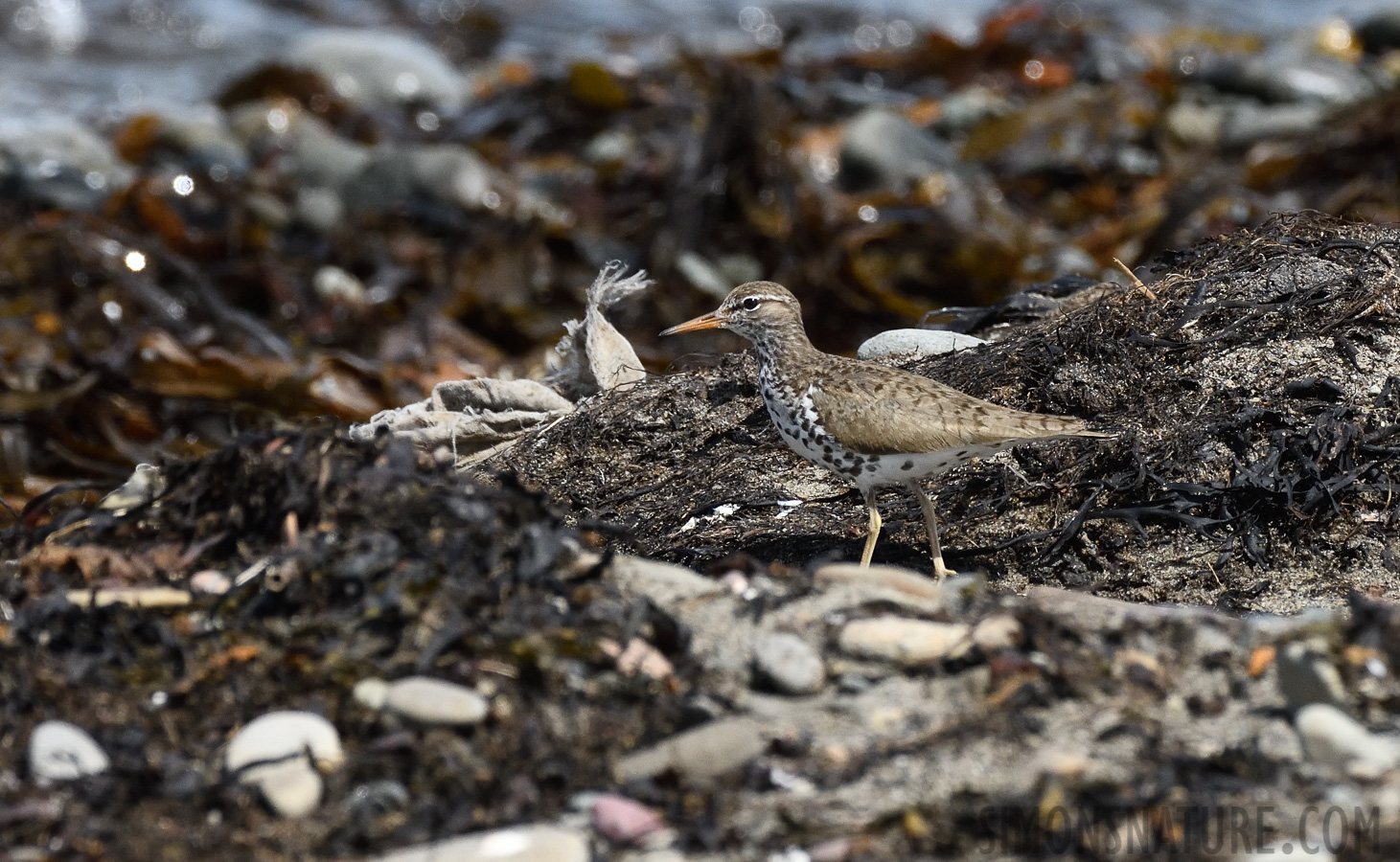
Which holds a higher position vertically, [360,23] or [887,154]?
[887,154]

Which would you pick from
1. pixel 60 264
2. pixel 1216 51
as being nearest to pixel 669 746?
pixel 60 264

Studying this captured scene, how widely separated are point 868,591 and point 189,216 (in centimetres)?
780

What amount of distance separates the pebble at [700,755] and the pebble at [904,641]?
351 mm

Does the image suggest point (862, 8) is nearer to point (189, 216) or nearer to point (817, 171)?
point (817, 171)

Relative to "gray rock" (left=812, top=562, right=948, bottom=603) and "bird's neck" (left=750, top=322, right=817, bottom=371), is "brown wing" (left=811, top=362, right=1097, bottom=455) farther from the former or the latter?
"gray rock" (left=812, top=562, right=948, bottom=603)

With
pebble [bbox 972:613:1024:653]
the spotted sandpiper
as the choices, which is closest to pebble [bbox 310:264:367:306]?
the spotted sandpiper

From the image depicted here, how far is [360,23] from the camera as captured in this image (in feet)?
53.9

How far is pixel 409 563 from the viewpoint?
10.1 feet

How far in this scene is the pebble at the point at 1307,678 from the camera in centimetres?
274

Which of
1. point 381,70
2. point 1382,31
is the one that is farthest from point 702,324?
point 1382,31

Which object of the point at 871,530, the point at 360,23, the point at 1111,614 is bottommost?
the point at 360,23

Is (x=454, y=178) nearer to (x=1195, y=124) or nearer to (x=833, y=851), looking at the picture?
(x=1195, y=124)

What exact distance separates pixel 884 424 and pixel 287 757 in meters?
2.08

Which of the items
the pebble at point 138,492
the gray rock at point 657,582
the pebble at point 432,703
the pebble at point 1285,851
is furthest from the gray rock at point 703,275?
the pebble at point 1285,851
